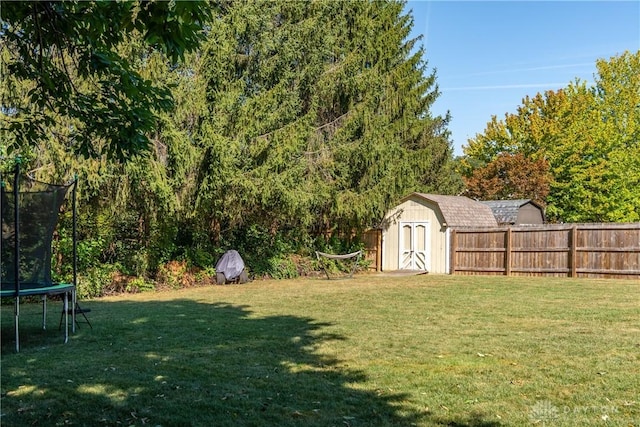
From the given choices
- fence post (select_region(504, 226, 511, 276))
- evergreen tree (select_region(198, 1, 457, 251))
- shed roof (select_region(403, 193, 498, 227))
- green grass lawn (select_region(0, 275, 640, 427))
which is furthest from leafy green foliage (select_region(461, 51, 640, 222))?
green grass lawn (select_region(0, 275, 640, 427))

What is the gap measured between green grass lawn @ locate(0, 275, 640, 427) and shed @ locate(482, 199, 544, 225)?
13.6 metres

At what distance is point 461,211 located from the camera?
66.1 feet

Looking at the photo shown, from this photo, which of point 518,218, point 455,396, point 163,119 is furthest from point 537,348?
point 518,218

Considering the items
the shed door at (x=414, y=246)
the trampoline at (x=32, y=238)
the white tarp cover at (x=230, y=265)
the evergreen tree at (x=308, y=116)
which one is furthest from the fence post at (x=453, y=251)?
the trampoline at (x=32, y=238)

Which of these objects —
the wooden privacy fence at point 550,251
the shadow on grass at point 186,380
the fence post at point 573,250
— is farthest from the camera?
the fence post at point 573,250

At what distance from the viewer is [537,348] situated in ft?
19.6

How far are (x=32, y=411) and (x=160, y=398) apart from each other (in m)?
0.88

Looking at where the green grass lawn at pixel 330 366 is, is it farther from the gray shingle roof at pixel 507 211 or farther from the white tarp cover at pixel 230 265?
the gray shingle roof at pixel 507 211

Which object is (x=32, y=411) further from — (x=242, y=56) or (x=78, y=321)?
(x=242, y=56)

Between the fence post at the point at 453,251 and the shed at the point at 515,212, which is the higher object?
the shed at the point at 515,212

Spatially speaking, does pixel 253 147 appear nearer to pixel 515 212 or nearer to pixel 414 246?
pixel 414 246

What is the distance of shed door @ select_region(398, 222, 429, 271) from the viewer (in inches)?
774

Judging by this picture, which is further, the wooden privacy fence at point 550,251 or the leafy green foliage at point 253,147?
the wooden privacy fence at point 550,251

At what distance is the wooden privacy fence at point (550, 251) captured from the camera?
16.2 meters
